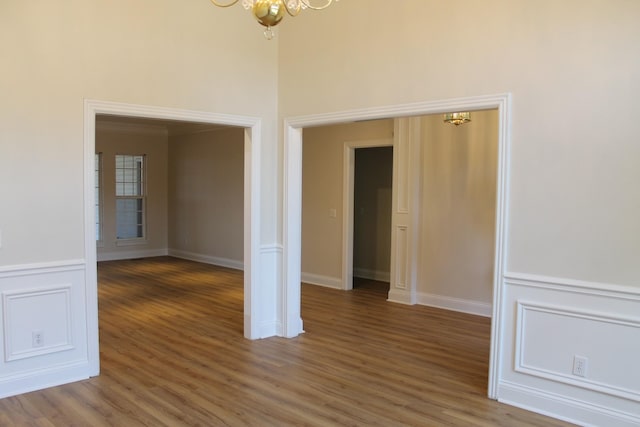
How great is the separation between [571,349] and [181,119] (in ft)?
11.5

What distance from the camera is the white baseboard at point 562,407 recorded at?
10.1 ft

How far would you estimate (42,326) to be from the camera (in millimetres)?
3705

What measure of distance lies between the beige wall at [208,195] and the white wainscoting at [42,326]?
17.4ft

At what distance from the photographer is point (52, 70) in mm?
3648

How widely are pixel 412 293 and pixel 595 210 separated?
3.48 metres

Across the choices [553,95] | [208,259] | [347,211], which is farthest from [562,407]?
[208,259]

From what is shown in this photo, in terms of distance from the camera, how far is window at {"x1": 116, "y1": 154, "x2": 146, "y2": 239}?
10547 mm

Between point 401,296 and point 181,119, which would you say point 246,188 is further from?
point 401,296

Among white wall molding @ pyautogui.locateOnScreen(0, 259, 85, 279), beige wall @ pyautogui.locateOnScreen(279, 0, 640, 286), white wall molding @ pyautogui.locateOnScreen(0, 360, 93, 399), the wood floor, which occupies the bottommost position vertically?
the wood floor

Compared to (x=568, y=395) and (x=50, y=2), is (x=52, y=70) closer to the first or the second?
(x=50, y=2)

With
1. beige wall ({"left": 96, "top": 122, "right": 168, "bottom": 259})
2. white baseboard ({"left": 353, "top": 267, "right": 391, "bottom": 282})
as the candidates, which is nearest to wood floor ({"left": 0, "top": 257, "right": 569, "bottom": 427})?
white baseboard ({"left": 353, "top": 267, "right": 391, "bottom": 282})

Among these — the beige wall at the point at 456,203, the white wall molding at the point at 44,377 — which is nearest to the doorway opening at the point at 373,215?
the beige wall at the point at 456,203

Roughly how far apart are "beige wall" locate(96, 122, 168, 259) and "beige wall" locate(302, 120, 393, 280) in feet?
14.7

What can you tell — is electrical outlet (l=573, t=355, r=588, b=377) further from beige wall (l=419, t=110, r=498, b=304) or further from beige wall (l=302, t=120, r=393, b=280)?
beige wall (l=302, t=120, r=393, b=280)
